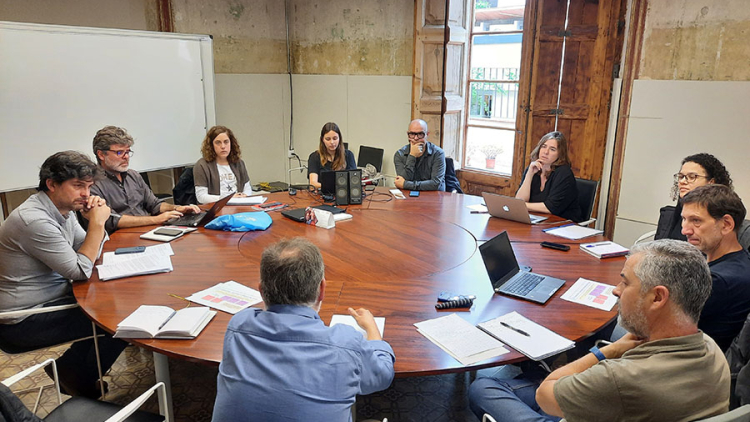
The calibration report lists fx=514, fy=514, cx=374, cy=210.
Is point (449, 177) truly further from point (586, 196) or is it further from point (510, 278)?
point (510, 278)

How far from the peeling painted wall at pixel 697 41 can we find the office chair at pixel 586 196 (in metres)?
1.21

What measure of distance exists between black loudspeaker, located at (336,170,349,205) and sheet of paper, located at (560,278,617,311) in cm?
199

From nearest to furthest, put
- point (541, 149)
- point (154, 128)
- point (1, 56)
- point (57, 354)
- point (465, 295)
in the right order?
1. point (465, 295)
2. point (57, 354)
3. point (541, 149)
4. point (1, 56)
5. point (154, 128)

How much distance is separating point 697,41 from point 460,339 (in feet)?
11.4

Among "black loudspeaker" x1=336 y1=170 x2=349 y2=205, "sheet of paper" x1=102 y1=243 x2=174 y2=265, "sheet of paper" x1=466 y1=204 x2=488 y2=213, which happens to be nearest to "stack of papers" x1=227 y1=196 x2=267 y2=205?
"black loudspeaker" x1=336 y1=170 x2=349 y2=205

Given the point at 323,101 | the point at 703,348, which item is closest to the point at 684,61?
the point at 703,348

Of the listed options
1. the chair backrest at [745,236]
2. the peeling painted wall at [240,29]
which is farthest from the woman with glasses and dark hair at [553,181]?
the peeling painted wall at [240,29]

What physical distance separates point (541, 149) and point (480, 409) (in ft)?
7.88

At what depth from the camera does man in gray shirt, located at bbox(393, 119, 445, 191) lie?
4.59 m

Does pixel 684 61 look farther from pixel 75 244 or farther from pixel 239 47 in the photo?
pixel 239 47

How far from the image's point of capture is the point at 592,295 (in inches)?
93.8

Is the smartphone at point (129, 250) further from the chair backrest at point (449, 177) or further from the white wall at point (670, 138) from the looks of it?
the white wall at point (670, 138)

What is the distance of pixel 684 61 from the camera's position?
13.4ft

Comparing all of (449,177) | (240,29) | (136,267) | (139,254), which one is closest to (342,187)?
(449,177)
